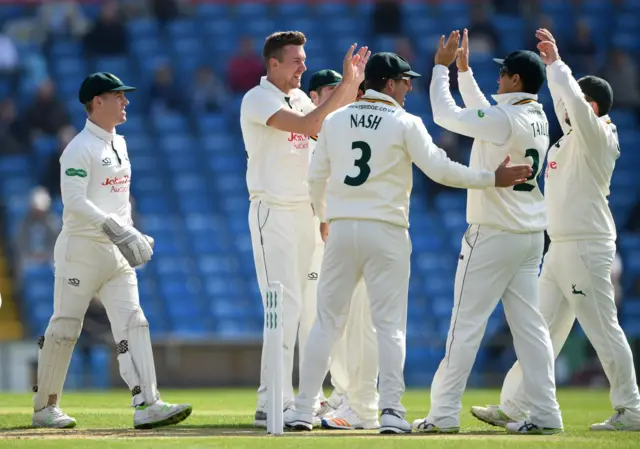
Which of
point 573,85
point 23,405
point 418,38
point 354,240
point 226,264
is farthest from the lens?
point 418,38

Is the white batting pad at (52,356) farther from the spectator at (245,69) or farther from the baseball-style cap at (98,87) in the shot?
the spectator at (245,69)

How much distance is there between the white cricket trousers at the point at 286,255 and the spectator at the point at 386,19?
13.3 metres

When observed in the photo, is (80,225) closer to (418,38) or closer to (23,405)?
(23,405)

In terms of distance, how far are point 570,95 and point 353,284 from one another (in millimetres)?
1962

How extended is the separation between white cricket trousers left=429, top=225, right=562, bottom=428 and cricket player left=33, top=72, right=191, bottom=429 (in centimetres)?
169

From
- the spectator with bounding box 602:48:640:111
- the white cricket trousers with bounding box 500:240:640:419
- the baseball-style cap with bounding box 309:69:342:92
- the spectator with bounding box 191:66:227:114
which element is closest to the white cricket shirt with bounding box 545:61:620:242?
the white cricket trousers with bounding box 500:240:640:419

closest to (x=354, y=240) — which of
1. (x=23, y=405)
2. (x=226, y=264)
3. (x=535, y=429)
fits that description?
(x=535, y=429)

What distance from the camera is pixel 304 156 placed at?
9406 millimetres

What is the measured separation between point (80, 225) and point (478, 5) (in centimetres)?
1466

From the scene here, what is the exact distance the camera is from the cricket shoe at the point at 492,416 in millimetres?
9352

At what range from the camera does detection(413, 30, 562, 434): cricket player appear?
8.66 meters

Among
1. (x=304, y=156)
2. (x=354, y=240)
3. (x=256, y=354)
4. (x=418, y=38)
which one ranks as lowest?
(x=256, y=354)

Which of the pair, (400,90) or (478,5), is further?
(478,5)

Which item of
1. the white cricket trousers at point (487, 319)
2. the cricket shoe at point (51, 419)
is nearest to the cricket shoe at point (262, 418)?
the white cricket trousers at point (487, 319)
